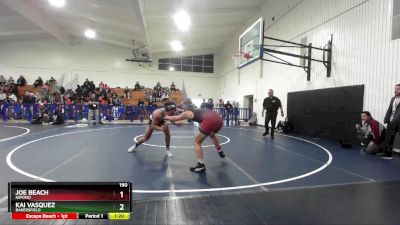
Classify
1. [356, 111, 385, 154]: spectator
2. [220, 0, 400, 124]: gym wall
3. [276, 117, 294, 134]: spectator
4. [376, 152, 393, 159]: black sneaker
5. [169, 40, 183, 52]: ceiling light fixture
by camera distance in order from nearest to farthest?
[376, 152, 393, 159]: black sneaker
[356, 111, 385, 154]: spectator
[220, 0, 400, 124]: gym wall
[276, 117, 294, 134]: spectator
[169, 40, 183, 52]: ceiling light fixture

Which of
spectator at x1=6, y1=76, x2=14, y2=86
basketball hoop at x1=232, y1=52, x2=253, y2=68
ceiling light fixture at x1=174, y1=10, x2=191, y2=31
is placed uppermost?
ceiling light fixture at x1=174, y1=10, x2=191, y2=31

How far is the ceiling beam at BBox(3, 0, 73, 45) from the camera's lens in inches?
484

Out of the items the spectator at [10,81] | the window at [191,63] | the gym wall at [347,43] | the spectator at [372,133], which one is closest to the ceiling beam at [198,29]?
the gym wall at [347,43]

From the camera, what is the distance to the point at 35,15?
1423 centimetres

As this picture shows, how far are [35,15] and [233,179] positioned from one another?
15.7 m

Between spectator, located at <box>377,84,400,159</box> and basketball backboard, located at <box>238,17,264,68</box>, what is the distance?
15.8ft

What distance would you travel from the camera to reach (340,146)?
7.57 m

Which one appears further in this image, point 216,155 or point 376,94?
point 376,94

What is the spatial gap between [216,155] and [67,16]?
46.2 feet

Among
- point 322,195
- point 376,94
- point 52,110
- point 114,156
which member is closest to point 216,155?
point 114,156

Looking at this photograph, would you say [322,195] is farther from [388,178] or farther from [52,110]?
[52,110]

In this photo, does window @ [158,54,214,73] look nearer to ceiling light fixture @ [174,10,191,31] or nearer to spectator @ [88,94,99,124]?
ceiling light fixture @ [174,10,191,31]

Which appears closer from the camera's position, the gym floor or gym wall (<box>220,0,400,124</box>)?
the gym floor
